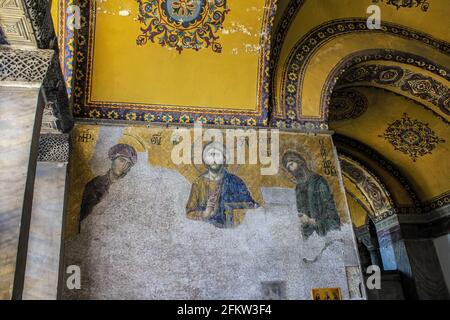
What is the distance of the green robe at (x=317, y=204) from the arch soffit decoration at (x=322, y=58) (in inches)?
34.8

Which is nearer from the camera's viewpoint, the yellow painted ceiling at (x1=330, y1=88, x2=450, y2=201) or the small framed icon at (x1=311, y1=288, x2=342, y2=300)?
the small framed icon at (x1=311, y1=288, x2=342, y2=300)

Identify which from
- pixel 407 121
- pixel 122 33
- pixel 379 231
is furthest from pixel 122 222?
pixel 379 231

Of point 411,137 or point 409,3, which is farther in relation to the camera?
point 411,137

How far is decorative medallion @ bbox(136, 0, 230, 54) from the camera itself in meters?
5.53

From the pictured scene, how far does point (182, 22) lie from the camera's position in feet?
18.5

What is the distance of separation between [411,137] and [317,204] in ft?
14.5

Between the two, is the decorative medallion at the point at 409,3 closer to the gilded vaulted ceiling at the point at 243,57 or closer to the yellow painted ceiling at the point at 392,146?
the gilded vaulted ceiling at the point at 243,57

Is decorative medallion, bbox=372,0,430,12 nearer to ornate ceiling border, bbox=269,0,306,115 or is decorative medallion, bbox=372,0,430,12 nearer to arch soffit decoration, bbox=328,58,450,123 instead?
arch soffit decoration, bbox=328,58,450,123

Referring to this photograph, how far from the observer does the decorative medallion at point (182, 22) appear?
18.1 feet

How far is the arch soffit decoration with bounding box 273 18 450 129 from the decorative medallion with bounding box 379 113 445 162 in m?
1.82

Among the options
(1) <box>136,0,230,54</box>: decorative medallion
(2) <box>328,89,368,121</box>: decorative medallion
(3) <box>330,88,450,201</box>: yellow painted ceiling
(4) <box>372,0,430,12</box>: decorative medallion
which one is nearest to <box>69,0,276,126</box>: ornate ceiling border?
(1) <box>136,0,230,54</box>: decorative medallion

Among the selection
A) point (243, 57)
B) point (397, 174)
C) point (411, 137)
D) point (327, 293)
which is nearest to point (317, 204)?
point (327, 293)

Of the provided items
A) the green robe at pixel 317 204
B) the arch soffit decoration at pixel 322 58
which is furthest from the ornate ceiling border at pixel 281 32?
the green robe at pixel 317 204

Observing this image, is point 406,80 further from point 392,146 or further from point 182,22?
point 182,22
